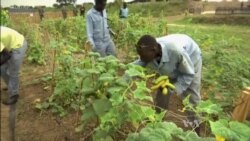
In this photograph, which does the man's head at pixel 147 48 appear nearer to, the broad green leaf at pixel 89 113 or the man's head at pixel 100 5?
the broad green leaf at pixel 89 113

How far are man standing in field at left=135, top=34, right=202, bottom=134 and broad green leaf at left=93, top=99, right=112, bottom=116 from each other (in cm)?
64

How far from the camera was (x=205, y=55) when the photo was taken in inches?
213

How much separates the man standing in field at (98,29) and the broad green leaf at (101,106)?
2.59 meters

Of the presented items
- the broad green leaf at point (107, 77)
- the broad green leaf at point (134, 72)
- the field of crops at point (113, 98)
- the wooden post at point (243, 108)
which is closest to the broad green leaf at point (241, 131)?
the field of crops at point (113, 98)

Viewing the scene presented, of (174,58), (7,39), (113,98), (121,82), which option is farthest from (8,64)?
(174,58)

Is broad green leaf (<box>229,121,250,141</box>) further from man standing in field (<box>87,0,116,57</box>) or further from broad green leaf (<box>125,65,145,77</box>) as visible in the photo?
man standing in field (<box>87,0,116,57</box>)

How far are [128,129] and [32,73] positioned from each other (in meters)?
4.09

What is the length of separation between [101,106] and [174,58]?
1073 mm

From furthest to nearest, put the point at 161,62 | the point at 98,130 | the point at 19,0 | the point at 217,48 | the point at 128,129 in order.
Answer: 1. the point at 217,48
2. the point at 161,62
3. the point at 128,129
4. the point at 98,130
5. the point at 19,0

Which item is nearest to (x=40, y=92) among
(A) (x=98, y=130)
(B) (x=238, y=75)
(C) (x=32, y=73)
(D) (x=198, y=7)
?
(C) (x=32, y=73)

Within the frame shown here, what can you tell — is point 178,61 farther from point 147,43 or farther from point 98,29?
point 98,29

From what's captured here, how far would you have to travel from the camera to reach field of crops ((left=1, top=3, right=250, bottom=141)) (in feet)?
7.43

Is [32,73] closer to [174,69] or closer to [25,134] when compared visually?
[25,134]

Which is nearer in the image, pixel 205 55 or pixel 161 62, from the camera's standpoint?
pixel 161 62
